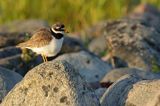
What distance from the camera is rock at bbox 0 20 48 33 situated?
2170 cm

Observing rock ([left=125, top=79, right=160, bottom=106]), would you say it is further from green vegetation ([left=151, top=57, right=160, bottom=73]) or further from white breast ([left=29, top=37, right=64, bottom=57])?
green vegetation ([left=151, top=57, right=160, bottom=73])

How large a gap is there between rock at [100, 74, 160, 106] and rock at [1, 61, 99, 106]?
23.4 inches

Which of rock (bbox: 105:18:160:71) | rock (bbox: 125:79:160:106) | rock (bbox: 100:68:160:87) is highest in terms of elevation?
rock (bbox: 125:79:160:106)

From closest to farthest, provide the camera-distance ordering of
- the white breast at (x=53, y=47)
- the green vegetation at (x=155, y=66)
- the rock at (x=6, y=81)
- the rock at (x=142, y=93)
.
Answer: the rock at (x=142, y=93)
the rock at (x=6, y=81)
the white breast at (x=53, y=47)
the green vegetation at (x=155, y=66)

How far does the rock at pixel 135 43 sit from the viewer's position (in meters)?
16.3

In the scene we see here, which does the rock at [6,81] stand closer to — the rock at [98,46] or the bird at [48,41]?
the bird at [48,41]

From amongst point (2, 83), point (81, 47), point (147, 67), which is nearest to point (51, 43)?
point (2, 83)

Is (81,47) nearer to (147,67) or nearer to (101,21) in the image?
(147,67)

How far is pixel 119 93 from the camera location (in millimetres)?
10562

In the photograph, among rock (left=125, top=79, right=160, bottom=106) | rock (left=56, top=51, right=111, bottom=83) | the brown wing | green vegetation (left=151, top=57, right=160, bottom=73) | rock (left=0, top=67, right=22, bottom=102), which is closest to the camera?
rock (left=125, top=79, right=160, bottom=106)

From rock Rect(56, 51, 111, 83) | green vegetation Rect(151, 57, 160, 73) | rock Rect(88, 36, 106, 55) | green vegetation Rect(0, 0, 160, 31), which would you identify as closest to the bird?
rock Rect(56, 51, 111, 83)

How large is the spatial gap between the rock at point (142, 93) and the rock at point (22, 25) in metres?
11.2

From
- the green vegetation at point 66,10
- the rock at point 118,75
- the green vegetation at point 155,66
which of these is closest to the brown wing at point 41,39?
the rock at point 118,75

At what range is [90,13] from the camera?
77.5 feet
